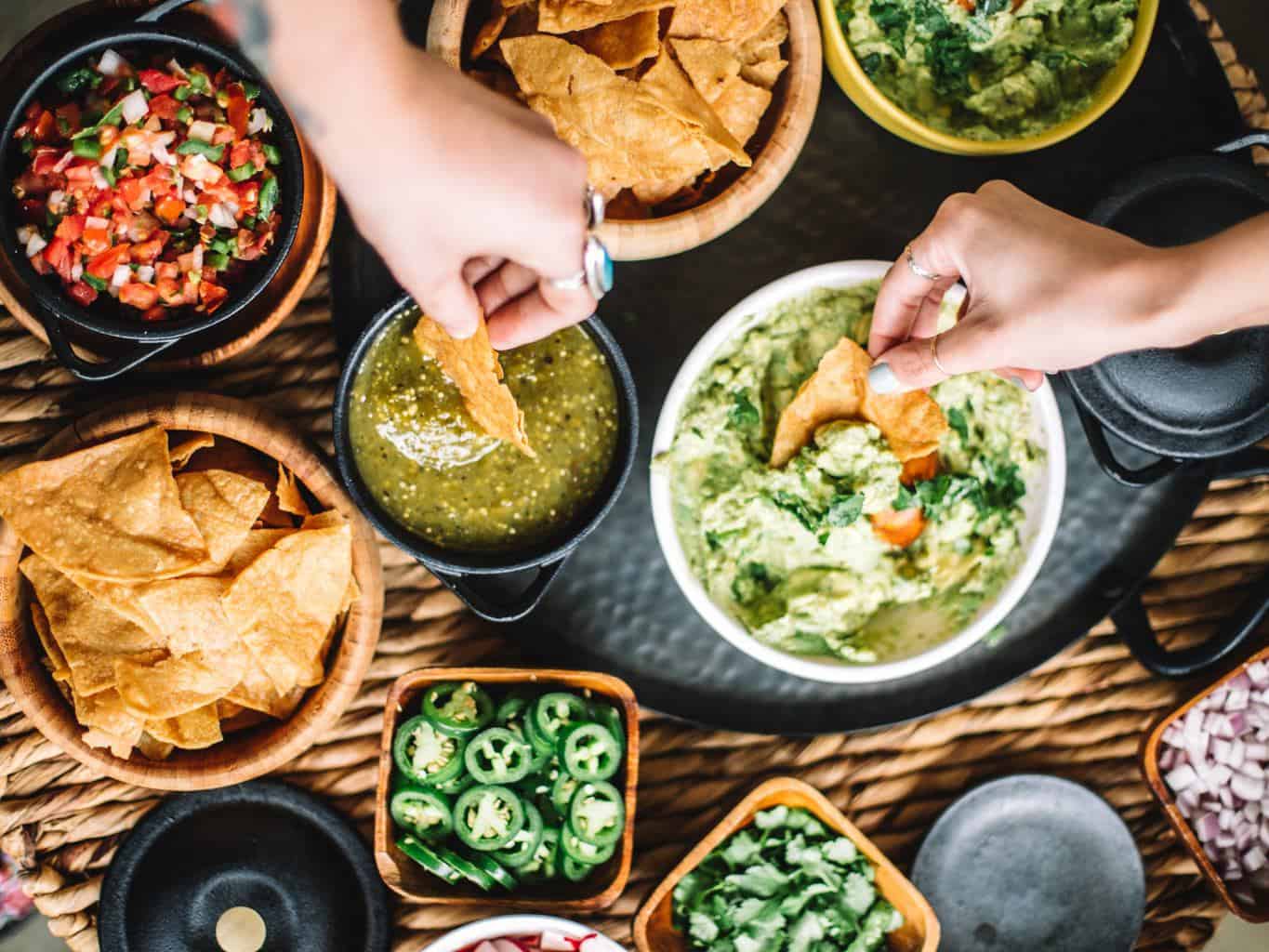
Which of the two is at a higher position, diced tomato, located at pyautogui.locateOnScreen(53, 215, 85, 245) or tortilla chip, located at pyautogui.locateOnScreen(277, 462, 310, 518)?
diced tomato, located at pyautogui.locateOnScreen(53, 215, 85, 245)

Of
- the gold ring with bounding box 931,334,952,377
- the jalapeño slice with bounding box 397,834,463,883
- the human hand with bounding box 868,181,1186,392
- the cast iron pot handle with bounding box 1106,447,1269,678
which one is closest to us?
the human hand with bounding box 868,181,1186,392

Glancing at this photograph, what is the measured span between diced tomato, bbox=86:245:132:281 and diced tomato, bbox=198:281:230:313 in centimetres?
13

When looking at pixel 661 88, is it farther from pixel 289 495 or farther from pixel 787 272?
pixel 289 495

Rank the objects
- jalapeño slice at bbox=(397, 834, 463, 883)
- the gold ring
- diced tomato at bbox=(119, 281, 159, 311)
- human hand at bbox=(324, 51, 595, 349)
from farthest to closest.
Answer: jalapeño slice at bbox=(397, 834, 463, 883)
diced tomato at bbox=(119, 281, 159, 311)
the gold ring
human hand at bbox=(324, 51, 595, 349)

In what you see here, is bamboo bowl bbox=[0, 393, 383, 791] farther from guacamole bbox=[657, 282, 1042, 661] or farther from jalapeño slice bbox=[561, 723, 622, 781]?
guacamole bbox=[657, 282, 1042, 661]

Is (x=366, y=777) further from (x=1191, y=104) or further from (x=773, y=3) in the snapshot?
(x=1191, y=104)

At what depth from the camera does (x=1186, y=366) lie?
186 cm

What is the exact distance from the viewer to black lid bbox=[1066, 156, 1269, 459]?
1.86 metres

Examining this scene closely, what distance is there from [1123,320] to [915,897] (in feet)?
3.55

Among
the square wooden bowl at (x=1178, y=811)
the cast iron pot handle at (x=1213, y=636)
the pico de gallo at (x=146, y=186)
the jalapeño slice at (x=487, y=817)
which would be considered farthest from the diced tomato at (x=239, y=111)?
the square wooden bowl at (x=1178, y=811)

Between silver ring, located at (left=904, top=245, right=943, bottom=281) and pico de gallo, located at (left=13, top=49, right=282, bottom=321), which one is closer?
silver ring, located at (left=904, top=245, right=943, bottom=281)

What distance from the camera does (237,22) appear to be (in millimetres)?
1268

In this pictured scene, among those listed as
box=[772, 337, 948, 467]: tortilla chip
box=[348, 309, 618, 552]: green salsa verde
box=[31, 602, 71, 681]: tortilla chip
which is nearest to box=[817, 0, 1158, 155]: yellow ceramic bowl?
box=[772, 337, 948, 467]: tortilla chip

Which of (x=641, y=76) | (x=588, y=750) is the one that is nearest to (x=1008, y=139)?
(x=641, y=76)
